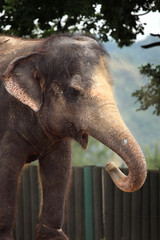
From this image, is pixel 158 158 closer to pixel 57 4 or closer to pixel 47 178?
pixel 57 4

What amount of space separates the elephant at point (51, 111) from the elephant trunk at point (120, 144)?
0.04ft

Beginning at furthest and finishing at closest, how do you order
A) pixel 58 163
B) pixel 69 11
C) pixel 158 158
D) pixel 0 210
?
1. pixel 158 158
2. pixel 69 11
3. pixel 58 163
4. pixel 0 210

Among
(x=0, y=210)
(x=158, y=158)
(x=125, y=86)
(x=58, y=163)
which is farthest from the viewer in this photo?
(x=125, y=86)

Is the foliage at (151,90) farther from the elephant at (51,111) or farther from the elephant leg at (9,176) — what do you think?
the elephant leg at (9,176)

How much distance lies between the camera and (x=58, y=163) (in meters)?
5.78

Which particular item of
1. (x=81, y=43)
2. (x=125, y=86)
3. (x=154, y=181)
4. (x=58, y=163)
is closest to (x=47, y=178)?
(x=58, y=163)

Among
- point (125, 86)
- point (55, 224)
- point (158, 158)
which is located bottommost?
point (125, 86)

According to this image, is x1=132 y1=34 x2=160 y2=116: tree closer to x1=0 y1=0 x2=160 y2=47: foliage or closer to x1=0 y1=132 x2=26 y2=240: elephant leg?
x1=0 y1=0 x2=160 y2=47: foliage

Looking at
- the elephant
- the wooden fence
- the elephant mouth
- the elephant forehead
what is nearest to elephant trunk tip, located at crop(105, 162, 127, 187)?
the elephant

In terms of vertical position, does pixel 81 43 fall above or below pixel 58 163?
above

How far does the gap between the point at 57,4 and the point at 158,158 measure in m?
23.9

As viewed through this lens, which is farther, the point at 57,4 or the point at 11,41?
the point at 57,4

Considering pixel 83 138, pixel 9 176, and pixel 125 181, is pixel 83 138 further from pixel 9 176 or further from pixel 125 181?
pixel 9 176

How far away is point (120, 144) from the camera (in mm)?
4762
